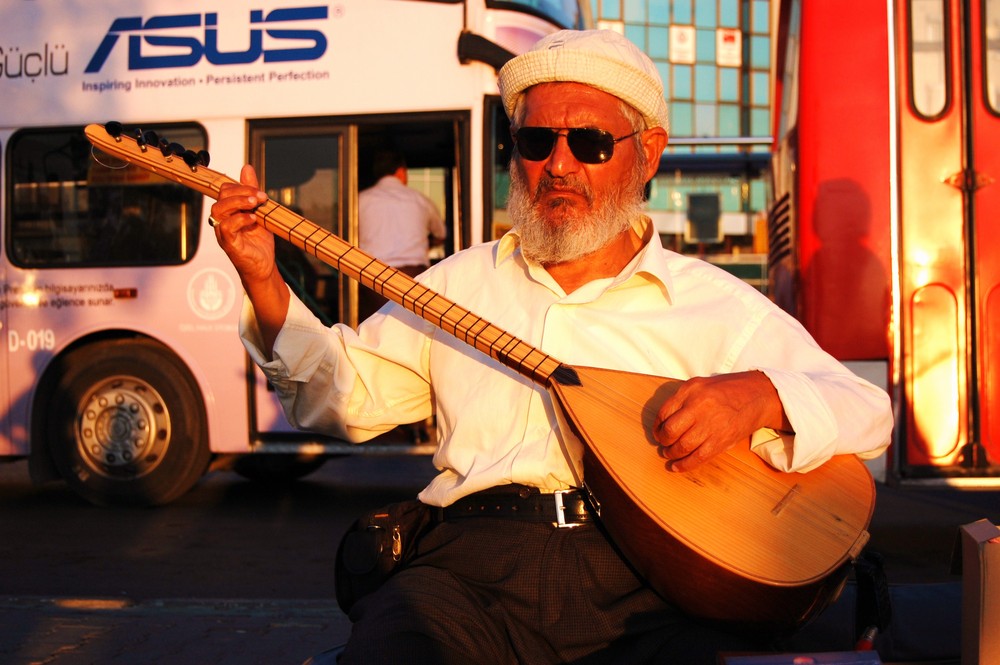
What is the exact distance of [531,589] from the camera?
2.20m

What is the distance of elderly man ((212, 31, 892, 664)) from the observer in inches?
83.4

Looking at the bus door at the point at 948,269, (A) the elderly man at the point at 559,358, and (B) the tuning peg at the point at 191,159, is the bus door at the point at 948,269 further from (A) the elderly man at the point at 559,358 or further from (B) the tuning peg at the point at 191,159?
(B) the tuning peg at the point at 191,159

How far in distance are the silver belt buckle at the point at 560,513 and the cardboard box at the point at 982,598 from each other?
750mm

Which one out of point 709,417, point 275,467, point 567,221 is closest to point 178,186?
point 275,467

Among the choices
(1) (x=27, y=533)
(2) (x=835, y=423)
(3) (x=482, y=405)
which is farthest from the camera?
(1) (x=27, y=533)

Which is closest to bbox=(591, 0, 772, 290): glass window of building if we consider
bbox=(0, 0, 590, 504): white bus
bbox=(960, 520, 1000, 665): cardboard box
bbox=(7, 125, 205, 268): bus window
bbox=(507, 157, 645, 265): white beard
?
bbox=(0, 0, 590, 504): white bus

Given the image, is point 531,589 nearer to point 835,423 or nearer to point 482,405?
point 482,405

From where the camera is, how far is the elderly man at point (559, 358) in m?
2.12

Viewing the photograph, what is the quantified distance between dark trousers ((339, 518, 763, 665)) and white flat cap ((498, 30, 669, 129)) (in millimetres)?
968

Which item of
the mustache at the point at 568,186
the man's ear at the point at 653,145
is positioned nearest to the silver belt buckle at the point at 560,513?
the mustache at the point at 568,186

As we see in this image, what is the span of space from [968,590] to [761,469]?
501mm

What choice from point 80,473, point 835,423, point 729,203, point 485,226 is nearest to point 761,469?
point 835,423

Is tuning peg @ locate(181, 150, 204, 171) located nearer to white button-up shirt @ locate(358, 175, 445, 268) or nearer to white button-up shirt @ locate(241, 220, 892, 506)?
white button-up shirt @ locate(241, 220, 892, 506)

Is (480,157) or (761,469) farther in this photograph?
(480,157)
